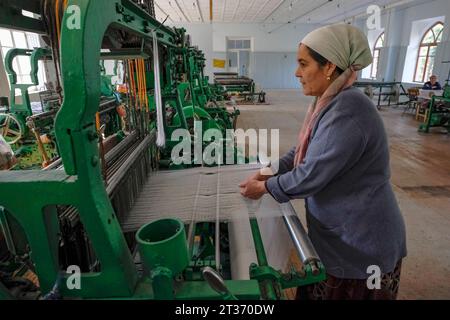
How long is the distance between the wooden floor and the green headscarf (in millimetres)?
1754

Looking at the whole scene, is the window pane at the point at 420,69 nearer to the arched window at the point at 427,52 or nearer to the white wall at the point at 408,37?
the arched window at the point at 427,52

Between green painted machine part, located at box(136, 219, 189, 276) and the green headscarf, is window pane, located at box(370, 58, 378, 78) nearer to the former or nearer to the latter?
the green headscarf

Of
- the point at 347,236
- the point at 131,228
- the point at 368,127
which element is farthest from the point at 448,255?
the point at 131,228

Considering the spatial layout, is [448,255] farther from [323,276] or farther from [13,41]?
[13,41]

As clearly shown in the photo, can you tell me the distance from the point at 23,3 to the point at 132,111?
1094 mm

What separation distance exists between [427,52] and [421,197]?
9325 mm

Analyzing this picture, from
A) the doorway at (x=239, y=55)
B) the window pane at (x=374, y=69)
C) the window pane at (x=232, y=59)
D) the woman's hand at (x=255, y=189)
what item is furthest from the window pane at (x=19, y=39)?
the window pane at (x=374, y=69)

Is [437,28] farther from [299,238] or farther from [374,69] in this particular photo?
[299,238]

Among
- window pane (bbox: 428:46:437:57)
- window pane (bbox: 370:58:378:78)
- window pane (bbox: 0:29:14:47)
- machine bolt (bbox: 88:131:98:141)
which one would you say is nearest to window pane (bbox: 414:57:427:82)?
window pane (bbox: 428:46:437:57)

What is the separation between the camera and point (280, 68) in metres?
16.2

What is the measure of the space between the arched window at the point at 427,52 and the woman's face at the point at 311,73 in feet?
36.2

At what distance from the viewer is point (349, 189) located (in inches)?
37.9

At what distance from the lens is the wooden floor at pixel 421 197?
6.61ft

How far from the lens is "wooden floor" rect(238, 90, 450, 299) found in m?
2.02
